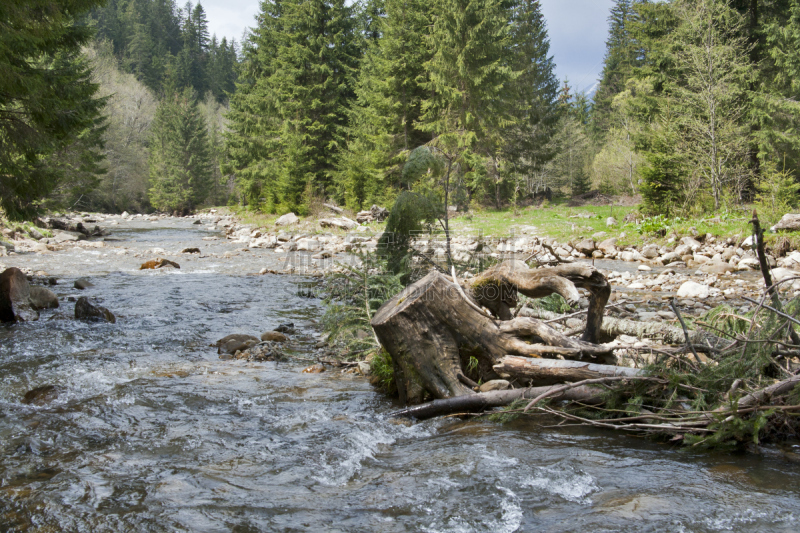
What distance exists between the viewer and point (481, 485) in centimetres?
344

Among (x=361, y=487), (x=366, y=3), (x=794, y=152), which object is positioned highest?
(x=366, y=3)

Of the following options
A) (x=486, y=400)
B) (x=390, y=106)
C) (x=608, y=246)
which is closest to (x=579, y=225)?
(x=608, y=246)

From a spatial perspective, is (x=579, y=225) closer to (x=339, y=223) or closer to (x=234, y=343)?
(x=339, y=223)

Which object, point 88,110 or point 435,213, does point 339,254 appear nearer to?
point 88,110

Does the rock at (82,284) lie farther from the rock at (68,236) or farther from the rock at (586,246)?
the rock at (586,246)

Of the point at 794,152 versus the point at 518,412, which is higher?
the point at 794,152

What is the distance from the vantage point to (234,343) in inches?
308

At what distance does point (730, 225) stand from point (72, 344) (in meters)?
19.8

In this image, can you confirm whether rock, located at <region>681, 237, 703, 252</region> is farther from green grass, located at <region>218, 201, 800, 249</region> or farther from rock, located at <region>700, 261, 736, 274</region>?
rock, located at <region>700, 261, 736, 274</region>

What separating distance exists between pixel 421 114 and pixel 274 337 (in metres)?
26.4

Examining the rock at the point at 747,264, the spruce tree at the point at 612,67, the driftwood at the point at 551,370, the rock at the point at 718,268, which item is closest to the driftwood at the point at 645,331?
the driftwood at the point at 551,370

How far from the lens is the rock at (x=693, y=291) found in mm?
10977

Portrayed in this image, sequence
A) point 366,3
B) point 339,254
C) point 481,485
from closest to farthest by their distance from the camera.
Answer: point 481,485 → point 339,254 → point 366,3

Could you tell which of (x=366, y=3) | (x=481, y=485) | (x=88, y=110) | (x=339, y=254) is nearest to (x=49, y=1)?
(x=88, y=110)
